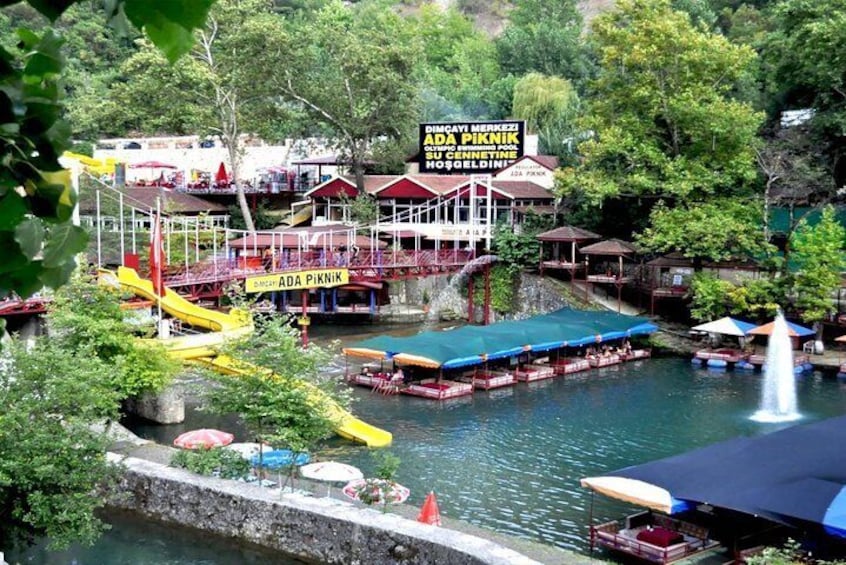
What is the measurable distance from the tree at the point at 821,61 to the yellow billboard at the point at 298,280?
1790 centimetres

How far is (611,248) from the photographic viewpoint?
131 feet

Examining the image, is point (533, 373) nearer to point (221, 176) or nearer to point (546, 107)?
point (546, 107)

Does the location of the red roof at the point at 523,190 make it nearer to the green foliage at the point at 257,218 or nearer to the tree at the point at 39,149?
the green foliage at the point at 257,218

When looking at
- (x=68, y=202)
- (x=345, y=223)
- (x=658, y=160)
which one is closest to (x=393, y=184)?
(x=345, y=223)

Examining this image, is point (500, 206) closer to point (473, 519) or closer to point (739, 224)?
point (739, 224)

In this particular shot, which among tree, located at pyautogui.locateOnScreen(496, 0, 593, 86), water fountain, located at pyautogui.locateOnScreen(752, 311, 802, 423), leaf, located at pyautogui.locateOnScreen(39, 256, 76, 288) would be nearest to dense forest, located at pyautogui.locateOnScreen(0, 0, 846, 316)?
water fountain, located at pyautogui.locateOnScreen(752, 311, 802, 423)

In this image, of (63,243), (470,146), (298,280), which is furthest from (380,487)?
(470,146)

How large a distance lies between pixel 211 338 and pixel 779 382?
1560 cm

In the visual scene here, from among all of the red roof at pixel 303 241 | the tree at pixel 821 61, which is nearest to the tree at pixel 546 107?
the red roof at pixel 303 241

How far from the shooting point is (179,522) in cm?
1844

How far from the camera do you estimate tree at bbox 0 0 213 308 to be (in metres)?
2.10

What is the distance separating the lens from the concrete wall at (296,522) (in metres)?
15.2

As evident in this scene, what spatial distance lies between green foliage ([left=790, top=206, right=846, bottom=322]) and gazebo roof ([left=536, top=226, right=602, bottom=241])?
26.4 feet

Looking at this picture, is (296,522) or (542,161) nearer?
(296,522)
